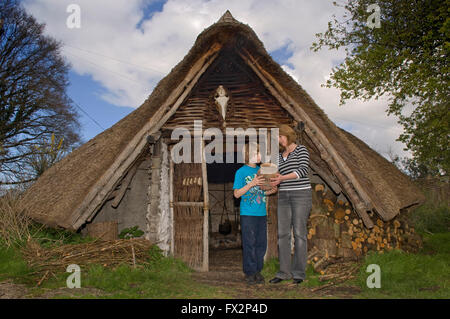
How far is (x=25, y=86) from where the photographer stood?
14.7m

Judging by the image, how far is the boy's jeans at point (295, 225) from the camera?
4.20 m

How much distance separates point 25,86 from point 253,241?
1440 cm

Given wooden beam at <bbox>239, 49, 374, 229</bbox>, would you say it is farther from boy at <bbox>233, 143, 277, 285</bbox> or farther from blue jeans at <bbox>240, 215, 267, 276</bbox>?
blue jeans at <bbox>240, 215, 267, 276</bbox>

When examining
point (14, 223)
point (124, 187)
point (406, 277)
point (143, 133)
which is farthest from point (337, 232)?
point (14, 223)

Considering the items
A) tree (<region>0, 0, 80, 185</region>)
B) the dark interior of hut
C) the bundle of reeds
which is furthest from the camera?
tree (<region>0, 0, 80, 185</region>)

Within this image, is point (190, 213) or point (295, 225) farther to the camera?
point (190, 213)

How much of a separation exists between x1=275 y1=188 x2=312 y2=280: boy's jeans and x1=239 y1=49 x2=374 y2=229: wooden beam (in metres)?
1.06

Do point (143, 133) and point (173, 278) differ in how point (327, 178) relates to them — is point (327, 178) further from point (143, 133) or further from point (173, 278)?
point (143, 133)

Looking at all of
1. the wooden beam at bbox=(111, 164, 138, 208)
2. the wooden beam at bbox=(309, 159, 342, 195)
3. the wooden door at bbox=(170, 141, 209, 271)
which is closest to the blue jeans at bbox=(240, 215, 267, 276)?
the wooden door at bbox=(170, 141, 209, 271)

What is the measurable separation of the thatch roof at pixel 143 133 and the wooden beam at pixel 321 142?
0.11m

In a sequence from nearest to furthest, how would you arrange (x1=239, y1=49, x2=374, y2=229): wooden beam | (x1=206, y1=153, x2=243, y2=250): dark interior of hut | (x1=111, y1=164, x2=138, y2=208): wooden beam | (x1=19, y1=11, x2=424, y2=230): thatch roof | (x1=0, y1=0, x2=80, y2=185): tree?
(x1=239, y1=49, x2=374, y2=229): wooden beam
(x1=19, y1=11, x2=424, y2=230): thatch roof
(x1=111, y1=164, x2=138, y2=208): wooden beam
(x1=206, y1=153, x2=243, y2=250): dark interior of hut
(x1=0, y1=0, x2=80, y2=185): tree

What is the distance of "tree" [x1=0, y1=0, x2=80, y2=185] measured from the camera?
569 inches

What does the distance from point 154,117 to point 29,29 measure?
43.4ft

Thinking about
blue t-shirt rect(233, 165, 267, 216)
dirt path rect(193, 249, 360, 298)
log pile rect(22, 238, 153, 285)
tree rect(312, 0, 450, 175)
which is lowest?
dirt path rect(193, 249, 360, 298)
